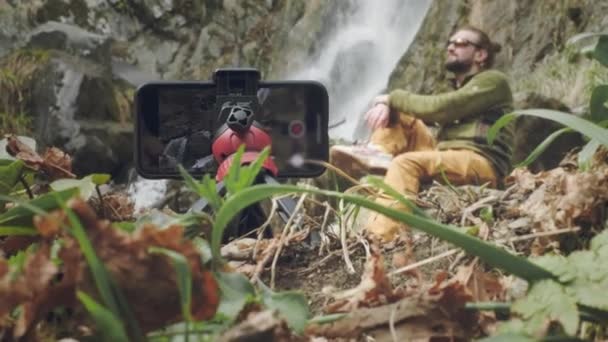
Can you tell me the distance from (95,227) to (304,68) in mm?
5669

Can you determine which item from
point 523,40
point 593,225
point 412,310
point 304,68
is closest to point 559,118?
point 593,225

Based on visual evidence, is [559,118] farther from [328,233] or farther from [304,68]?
[304,68]

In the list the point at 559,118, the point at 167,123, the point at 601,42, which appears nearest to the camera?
the point at 559,118

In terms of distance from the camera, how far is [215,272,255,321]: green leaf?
284 mm

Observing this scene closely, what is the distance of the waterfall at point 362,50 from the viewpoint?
5.38 meters

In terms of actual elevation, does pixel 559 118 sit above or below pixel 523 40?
above

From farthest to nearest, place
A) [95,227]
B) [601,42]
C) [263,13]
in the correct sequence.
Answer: [263,13], [601,42], [95,227]

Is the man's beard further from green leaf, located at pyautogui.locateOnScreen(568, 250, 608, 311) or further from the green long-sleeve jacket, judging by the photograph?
green leaf, located at pyautogui.locateOnScreen(568, 250, 608, 311)

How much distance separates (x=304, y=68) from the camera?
585 cm

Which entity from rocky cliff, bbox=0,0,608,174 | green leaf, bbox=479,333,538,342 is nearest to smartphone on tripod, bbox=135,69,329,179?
green leaf, bbox=479,333,538,342

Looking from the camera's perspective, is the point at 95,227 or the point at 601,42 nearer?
the point at 95,227

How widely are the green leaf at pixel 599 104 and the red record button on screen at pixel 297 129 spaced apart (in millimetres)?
296

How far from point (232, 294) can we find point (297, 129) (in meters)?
0.46

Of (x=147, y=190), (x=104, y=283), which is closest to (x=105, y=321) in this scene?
(x=104, y=283)
